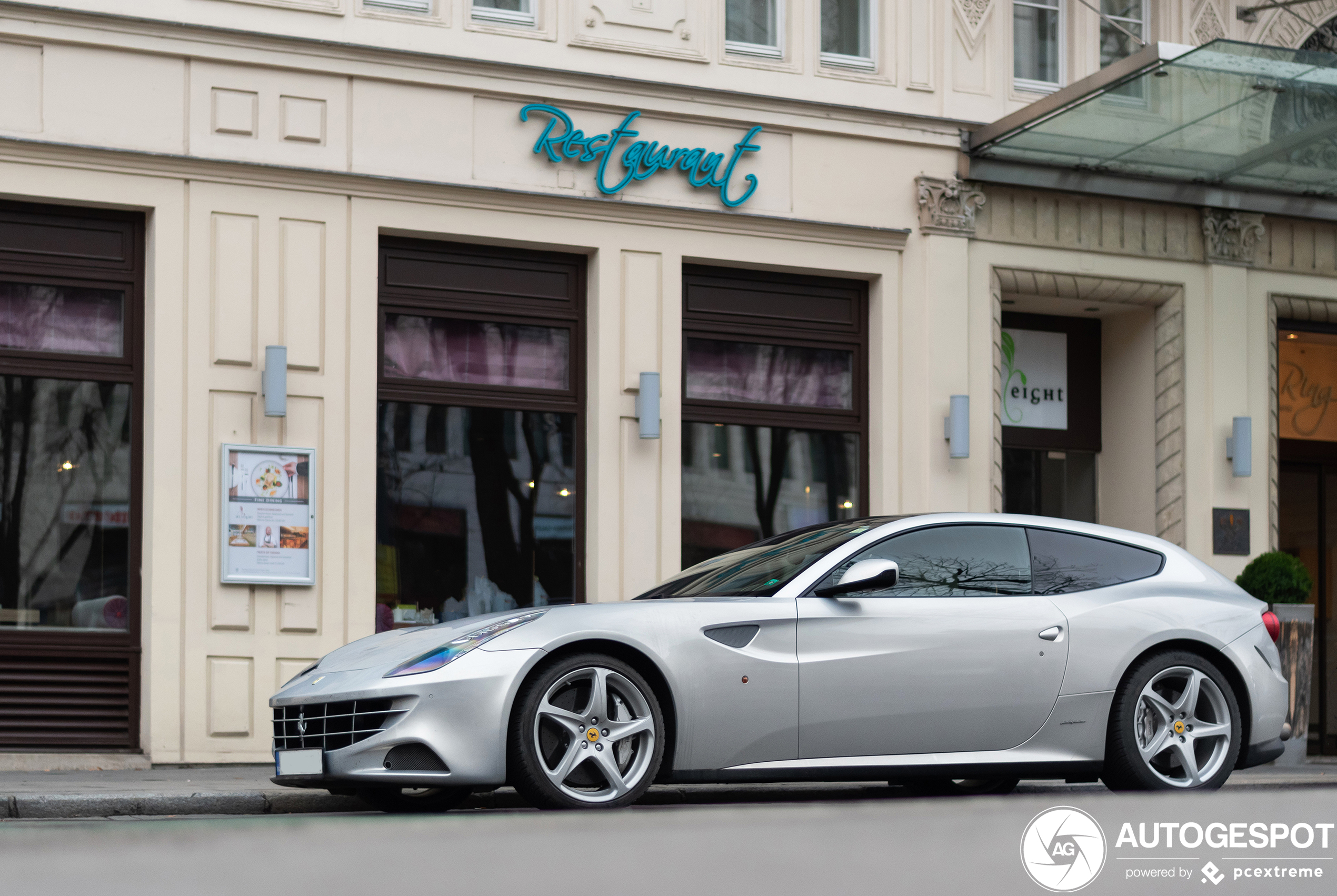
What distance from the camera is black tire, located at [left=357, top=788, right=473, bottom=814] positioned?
7676 mm

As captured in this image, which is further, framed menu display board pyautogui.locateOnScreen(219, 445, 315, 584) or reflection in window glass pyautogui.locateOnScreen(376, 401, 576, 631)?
reflection in window glass pyautogui.locateOnScreen(376, 401, 576, 631)

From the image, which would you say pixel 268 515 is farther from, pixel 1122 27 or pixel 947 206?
pixel 1122 27

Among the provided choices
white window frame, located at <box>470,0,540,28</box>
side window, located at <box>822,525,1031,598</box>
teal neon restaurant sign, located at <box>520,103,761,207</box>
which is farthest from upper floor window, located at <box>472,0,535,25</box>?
side window, located at <box>822,525,1031,598</box>

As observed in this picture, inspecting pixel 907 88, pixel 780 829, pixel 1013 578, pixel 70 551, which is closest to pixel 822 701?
pixel 1013 578

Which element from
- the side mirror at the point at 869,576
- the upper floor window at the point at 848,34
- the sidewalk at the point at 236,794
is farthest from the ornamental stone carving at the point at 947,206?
the side mirror at the point at 869,576

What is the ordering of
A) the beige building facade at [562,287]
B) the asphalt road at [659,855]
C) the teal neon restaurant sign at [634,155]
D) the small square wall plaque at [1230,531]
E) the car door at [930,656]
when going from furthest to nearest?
the small square wall plaque at [1230,531] → the teal neon restaurant sign at [634,155] → the beige building facade at [562,287] → the car door at [930,656] → the asphalt road at [659,855]

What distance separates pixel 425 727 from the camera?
21.8 ft

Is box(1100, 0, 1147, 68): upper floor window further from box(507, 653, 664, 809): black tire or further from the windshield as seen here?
box(507, 653, 664, 809): black tire

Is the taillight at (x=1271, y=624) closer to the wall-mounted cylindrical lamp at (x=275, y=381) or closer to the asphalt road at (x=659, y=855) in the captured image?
the asphalt road at (x=659, y=855)

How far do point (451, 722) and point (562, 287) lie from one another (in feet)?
24.3

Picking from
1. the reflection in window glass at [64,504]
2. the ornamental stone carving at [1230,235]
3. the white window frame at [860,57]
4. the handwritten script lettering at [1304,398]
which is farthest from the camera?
the handwritten script lettering at [1304,398]

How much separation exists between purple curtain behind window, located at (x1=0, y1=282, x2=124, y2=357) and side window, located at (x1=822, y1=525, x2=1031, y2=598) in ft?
22.7

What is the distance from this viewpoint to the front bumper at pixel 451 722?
662cm

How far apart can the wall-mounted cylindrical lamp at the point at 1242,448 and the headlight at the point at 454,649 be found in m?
10.1
